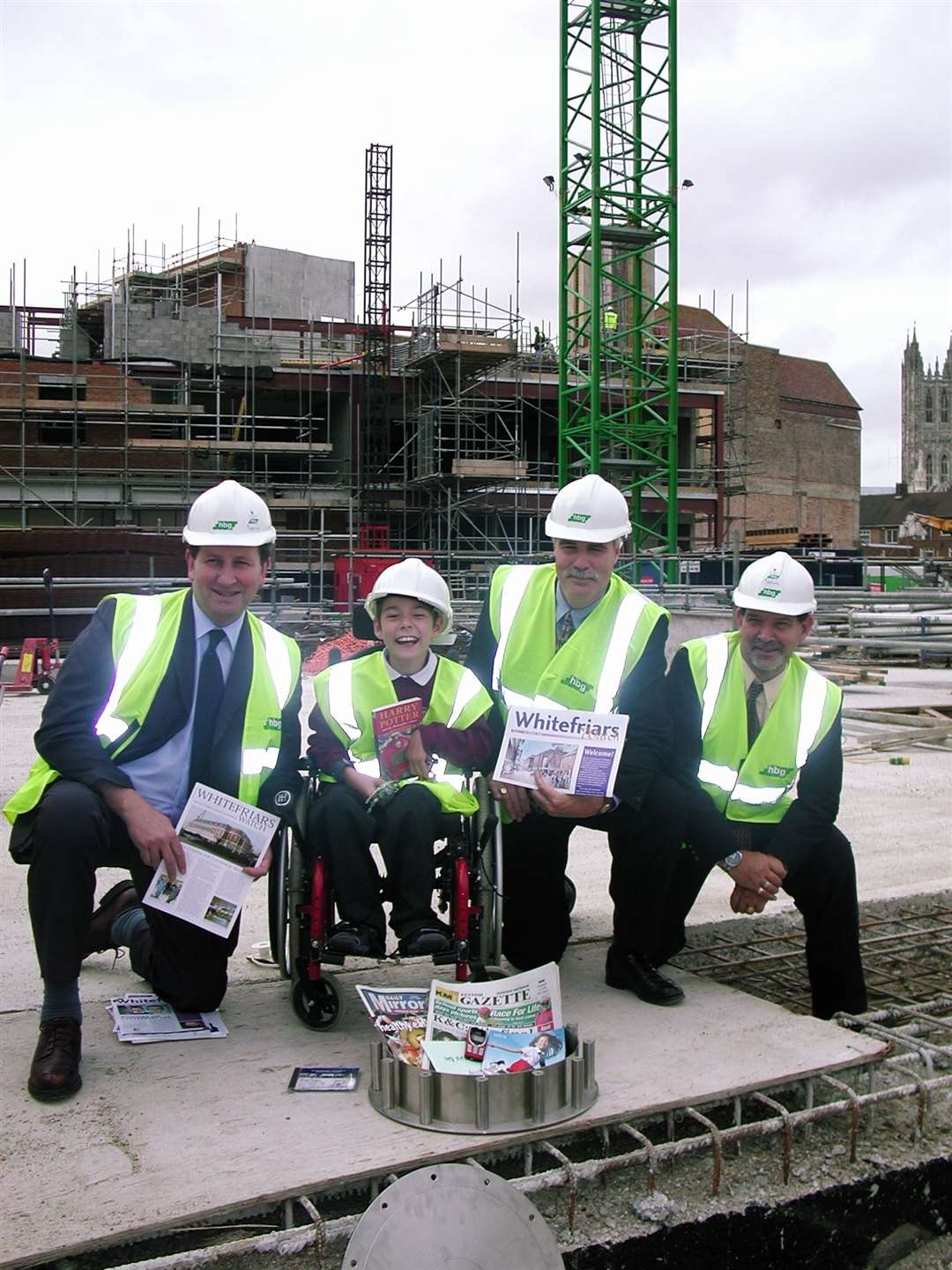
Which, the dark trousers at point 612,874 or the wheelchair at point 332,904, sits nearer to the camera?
the wheelchair at point 332,904

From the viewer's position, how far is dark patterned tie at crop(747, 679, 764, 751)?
3.79 m

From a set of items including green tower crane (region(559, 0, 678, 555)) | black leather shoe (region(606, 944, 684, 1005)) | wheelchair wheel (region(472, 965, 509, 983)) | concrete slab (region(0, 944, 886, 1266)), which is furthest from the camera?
green tower crane (region(559, 0, 678, 555))

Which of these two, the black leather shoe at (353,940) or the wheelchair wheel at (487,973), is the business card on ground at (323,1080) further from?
the wheelchair wheel at (487,973)

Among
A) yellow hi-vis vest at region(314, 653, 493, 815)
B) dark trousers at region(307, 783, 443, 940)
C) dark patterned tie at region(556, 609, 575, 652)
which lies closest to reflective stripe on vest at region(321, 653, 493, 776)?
yellow hi-vis vest at region(314, 653, 493, 815)

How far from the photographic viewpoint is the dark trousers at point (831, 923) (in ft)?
11.6

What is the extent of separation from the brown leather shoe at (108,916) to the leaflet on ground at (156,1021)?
219mm

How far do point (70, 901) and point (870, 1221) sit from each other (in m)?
2.01

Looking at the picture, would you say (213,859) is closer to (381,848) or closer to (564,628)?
(381,848)

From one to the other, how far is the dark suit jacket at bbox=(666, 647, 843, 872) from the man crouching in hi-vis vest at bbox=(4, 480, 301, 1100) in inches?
46.5

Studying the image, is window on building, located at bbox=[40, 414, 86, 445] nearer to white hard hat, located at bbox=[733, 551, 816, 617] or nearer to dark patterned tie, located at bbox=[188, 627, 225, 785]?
dark patterned tie, located at bbox=[188, 627, 225, 785]

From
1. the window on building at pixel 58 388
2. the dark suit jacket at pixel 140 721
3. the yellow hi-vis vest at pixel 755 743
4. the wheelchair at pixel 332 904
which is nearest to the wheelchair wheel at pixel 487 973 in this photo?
the wheelchair at pixel 332 904

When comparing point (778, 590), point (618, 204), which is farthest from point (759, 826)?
point (618, 204)

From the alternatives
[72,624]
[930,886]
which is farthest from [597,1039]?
[72,624]

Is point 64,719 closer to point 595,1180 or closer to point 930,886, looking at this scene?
point 595,1180
